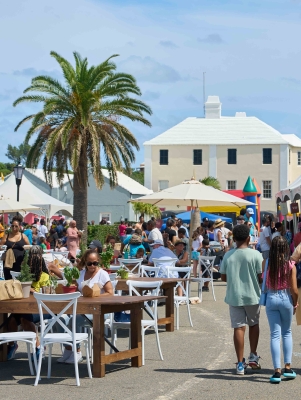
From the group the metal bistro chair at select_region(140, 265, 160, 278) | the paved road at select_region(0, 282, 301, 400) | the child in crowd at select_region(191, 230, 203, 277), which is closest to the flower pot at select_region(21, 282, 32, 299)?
the paved road at select_region(0, 282, 301, 400)

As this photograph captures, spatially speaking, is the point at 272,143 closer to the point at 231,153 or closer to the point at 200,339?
the point at 231,153

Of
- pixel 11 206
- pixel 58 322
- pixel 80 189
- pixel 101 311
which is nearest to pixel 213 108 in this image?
pixel 80 189

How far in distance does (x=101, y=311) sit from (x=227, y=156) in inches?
2674

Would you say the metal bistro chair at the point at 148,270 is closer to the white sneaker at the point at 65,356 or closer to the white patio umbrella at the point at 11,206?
the white sneaker at the point at 65,356

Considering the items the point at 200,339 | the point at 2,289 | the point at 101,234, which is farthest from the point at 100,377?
the point at 101,234

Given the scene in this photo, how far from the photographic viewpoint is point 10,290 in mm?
9609

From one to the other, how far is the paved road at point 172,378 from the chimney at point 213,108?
70337 millimetres

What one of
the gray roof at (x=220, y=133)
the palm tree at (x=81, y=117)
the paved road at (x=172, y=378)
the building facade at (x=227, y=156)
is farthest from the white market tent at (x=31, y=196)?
the gray roof at (x=220, y=133)

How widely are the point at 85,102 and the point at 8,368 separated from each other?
72.4ft

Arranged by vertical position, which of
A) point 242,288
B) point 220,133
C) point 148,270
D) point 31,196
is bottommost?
point 148,270

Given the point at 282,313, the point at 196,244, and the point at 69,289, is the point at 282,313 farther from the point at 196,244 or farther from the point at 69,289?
the point at 196,244

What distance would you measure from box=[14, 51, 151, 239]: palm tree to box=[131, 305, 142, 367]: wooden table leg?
69.4 ft

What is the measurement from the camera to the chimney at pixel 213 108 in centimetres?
8169

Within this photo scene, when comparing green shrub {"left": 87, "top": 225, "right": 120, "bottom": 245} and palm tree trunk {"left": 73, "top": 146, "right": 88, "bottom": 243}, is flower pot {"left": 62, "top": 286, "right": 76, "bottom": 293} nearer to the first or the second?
palm tree trunk {"left": 73, "top": 146, "right": 88, "bottom": 243}
